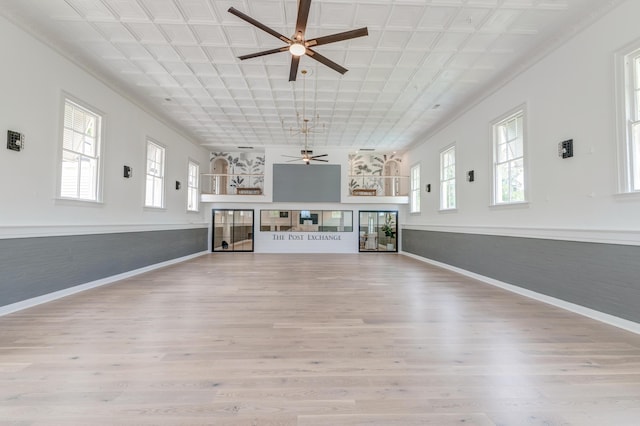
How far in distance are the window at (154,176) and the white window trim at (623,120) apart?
8305 millimetres

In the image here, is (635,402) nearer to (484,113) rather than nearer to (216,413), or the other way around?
(216,413)

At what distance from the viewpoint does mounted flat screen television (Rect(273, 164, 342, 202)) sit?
33.7 ft

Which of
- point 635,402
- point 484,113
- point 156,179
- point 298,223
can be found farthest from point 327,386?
point 298,223

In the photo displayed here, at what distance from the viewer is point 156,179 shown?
23.1 ft

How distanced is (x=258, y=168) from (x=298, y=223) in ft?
9.60

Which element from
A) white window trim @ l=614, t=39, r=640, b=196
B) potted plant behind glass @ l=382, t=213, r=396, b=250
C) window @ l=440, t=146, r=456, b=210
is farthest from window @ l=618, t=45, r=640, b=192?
potted plant behind glass @ l=382, t=213, r=396, b=250

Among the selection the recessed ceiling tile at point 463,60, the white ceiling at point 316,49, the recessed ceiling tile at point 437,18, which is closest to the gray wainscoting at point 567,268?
the white ceiling at point 316,49

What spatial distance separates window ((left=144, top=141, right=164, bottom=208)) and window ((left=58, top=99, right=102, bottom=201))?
162 cm

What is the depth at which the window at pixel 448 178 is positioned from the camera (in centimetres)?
700

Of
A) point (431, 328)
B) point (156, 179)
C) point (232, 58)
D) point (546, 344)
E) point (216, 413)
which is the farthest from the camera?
point (156, 179)

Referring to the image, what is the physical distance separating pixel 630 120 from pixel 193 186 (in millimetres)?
10185

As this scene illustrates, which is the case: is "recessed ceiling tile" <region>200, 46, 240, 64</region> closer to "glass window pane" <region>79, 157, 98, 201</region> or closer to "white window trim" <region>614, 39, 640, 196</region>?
"glass window pane" <region>79, 157, 98, 201</region>

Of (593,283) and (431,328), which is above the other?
(593,283)

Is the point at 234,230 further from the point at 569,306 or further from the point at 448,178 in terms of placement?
the point at 569,306
